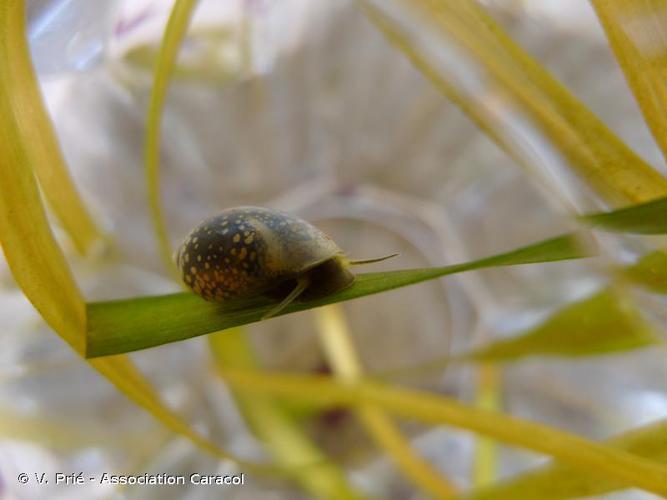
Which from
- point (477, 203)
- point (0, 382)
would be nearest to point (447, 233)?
point (477, 203)

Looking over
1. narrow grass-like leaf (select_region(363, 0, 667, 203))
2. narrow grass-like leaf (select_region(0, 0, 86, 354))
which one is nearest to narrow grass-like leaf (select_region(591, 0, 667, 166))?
narrow grass-like leaf (select_region(363, 0, 667, 203))

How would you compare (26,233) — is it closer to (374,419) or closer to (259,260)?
(259,260)

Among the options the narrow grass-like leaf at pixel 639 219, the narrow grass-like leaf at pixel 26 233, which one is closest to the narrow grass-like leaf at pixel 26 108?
the narrow grass-like leaf at pixel 26 233

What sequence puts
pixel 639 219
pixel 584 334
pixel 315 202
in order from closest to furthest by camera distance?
pixel 639 219
pixel 584 334
pixel 315 202

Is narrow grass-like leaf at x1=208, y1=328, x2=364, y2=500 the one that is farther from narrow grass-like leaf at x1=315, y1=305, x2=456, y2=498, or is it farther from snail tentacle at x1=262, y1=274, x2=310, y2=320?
snail tentacle at x1=262, y1=274, x2=310, y2=320

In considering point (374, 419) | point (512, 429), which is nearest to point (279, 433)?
point (374, 419)
